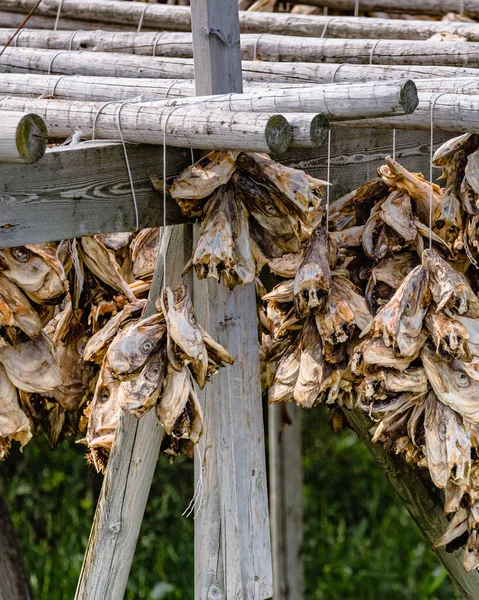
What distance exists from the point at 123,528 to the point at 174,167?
0.63 m

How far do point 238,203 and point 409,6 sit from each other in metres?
1.75

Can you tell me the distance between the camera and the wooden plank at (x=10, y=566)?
2.68 meters

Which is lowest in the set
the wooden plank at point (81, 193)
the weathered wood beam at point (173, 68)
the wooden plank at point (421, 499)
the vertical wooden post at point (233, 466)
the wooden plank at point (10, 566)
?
the wooden plank at point (10, 566)

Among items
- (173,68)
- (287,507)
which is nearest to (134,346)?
(173,68)

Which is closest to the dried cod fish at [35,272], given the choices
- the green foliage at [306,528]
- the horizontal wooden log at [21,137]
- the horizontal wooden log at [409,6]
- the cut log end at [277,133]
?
the horizontal wooden log at [21,137]

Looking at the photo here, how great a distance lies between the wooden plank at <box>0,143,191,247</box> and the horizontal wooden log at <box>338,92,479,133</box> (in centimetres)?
35

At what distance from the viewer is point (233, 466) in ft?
5.08

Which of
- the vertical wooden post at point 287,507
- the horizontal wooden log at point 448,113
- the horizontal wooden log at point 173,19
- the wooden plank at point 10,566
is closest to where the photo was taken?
the horizontal wooden log at point 448,113

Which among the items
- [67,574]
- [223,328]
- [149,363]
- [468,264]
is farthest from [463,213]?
[67,574]

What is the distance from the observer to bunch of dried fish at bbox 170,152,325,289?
4.53ft

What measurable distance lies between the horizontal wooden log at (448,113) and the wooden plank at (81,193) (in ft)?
1.15

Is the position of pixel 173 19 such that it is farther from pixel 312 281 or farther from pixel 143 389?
pixel 143 389

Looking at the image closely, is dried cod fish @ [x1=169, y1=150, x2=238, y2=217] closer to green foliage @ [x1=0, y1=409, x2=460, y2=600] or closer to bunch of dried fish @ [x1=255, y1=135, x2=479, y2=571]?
bunch of dried fish @ [x1=255, y1=135, x2=479, y2=571]

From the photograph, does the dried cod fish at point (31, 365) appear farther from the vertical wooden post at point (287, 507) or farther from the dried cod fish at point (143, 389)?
the vertical wooden post at point (287, 507)
